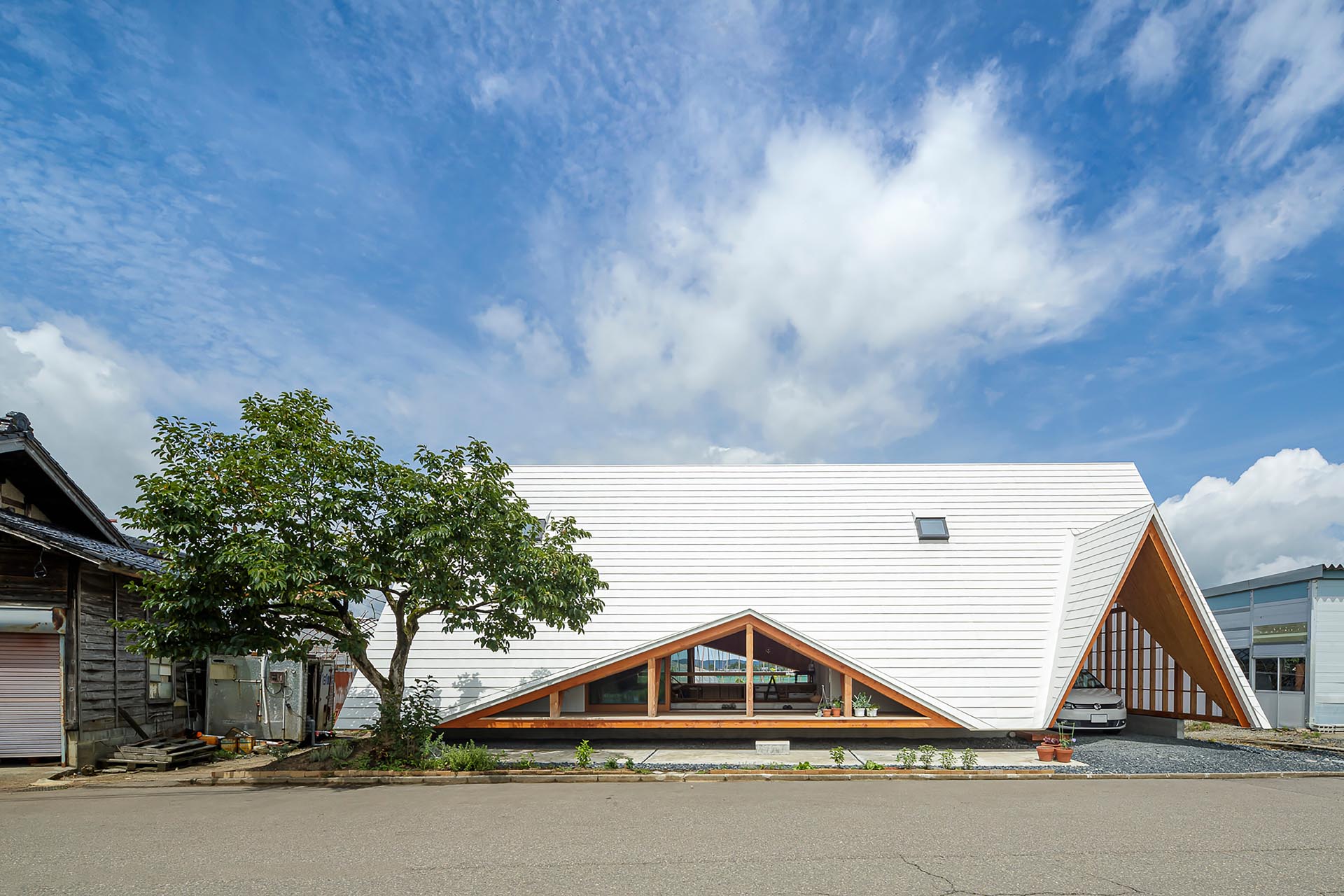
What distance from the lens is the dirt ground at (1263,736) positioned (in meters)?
16.4

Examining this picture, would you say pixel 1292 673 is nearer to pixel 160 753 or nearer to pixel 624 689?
pixel 624 689

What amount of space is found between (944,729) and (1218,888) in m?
8.84

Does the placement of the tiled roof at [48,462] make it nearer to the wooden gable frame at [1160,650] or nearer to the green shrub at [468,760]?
the green shrub at [468,760]

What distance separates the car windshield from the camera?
17234mm

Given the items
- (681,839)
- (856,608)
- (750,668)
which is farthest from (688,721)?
(681,839)

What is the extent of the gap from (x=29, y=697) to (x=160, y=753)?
7.04 ft

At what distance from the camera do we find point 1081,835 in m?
8.30

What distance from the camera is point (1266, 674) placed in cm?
2177

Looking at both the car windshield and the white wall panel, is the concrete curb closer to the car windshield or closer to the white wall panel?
the white wall panel

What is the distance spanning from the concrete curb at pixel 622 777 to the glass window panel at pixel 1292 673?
9045 mm

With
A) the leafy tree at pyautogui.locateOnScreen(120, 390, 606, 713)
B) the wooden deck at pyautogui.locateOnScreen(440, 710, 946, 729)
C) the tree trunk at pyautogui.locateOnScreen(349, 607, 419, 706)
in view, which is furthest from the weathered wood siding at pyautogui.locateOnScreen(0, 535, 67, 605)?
the wooden deck at pyautogui.locateOnScreen(440, 710, 946, 729)

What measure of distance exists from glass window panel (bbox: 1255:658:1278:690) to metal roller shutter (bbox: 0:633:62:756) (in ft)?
85.9

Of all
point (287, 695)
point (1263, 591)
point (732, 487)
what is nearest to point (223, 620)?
point (287, 695)

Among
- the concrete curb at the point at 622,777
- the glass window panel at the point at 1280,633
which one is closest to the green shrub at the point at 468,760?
the concrete curb at the point at 622,777
